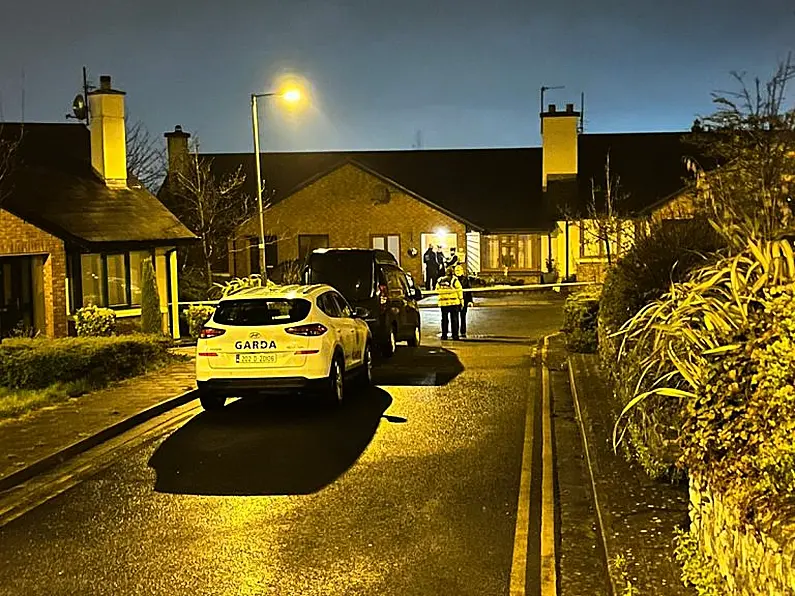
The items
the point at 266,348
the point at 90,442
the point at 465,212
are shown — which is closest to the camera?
the point at 90,442

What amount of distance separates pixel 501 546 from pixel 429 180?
42.9 metres

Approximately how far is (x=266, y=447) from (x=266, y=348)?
2093 millimetres

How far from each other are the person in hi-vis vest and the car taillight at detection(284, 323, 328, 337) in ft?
31.3

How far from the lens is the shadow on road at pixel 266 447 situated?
9.29 m

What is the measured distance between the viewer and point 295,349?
12.8 metres

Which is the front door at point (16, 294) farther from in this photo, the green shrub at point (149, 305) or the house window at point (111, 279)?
the green shrub at point (149, 305)

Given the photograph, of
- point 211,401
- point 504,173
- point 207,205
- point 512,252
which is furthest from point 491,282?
point 211,401

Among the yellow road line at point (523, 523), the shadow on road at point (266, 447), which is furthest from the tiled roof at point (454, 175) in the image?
the yellow road line at point (523, 523)

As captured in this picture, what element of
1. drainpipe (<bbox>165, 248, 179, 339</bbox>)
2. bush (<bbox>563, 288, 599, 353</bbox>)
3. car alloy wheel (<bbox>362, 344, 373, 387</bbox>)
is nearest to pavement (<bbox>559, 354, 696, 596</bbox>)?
car alloy wheel (<bbox>362, 344, 373, 387</bbox>)

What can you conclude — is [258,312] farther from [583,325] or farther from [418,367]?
[583,325]

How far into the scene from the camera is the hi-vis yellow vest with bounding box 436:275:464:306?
22.5 meters

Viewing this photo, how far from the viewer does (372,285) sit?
781 inches

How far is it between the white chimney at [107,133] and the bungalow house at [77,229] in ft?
0.09

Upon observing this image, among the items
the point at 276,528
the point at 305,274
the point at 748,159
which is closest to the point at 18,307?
the point at 305,274
